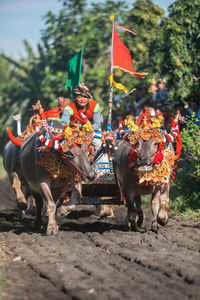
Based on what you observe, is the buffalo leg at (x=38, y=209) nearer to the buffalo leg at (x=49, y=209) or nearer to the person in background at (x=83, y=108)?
the buffalo leg at (x=49, y=209)

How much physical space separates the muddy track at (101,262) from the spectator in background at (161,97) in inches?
174

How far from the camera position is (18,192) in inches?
381

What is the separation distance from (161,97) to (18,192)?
5.06 metres

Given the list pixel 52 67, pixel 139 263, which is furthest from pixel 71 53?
pixel 139 263

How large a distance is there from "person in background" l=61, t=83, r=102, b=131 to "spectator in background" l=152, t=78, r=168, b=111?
4.48m

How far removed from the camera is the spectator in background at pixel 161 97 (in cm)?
1284

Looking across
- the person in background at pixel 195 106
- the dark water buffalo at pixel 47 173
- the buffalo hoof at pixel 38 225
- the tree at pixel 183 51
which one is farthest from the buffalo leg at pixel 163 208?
the tree at pixel 183 51

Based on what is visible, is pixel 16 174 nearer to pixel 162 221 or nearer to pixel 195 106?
pixel 162 221

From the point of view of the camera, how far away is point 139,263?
233 inches

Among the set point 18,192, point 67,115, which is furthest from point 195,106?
point 18,192

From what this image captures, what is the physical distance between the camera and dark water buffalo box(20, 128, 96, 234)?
7547 millimetres

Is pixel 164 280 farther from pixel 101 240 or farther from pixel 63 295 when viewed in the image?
pixel 101 240

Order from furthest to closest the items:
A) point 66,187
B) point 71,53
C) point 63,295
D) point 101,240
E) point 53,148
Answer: point 71,53, point 66,187, point 53,148, point 101,240, point 63,295

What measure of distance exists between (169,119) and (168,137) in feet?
3.26
